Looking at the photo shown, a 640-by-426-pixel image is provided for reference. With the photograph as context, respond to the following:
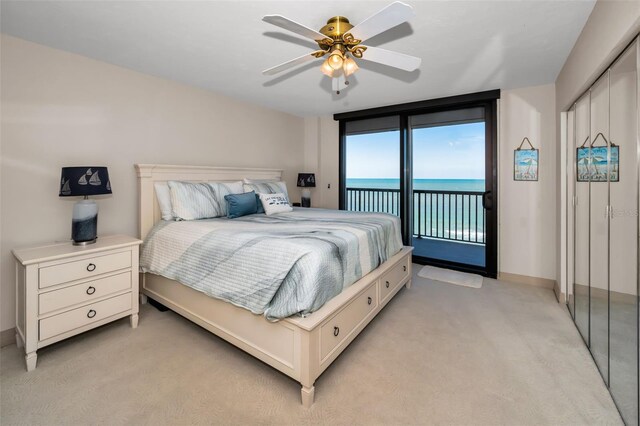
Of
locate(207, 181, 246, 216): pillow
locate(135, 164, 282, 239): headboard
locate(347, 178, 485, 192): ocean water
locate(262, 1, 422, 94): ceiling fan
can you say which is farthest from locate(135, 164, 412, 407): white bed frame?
locate(347, 178, 485, 192): ocean water

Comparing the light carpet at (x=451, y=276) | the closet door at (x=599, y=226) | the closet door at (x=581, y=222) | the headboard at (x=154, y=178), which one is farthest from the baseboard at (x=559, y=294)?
the headboard at (x=154, y=178)

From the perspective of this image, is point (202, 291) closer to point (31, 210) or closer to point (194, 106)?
point (31, 210)

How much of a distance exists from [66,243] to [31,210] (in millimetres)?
362

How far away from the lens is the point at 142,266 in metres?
2.80

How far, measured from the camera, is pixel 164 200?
2973mm

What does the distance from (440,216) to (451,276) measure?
1989 millimetres

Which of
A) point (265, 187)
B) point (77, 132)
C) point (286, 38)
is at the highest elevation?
point (286, 38)

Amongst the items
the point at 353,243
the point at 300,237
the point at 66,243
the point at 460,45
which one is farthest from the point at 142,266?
the point at 460,45

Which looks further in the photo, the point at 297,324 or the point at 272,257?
the point at 272,257

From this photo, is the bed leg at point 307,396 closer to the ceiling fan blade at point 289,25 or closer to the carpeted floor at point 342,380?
the carpeted floor at point 342,380

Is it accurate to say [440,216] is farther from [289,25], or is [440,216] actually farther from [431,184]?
[289,25]

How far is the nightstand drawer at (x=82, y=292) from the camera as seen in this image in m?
2.02

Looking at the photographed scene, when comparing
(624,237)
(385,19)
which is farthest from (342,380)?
(385,19)

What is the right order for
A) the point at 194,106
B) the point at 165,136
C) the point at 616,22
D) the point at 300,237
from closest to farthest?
→ the point at 616,22 → the point at 300,237 → the point at 165,136 → the point at 194,106
